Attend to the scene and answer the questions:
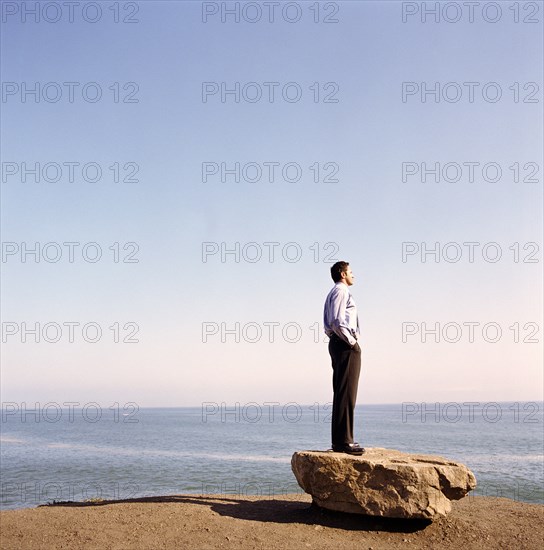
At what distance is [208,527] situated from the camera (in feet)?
26.6

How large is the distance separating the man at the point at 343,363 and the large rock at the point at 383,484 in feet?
1.80

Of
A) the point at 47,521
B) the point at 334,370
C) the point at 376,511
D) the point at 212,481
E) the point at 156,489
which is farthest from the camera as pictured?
the point at 212,481

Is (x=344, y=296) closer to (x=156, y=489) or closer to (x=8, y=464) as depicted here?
(x=156, y=489)

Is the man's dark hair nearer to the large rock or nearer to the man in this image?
the man

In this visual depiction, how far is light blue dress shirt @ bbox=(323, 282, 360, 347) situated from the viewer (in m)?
8.95

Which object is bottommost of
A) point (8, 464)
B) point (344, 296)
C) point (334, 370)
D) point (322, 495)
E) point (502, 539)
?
point (8, 464)

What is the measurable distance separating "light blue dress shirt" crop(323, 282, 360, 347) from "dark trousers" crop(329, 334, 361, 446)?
0.18 meters

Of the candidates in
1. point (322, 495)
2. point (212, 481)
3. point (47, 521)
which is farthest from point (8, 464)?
point (322, 495)

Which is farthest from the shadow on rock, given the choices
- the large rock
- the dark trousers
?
the dark trousers

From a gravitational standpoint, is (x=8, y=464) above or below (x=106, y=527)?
below

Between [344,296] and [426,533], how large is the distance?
381 cm

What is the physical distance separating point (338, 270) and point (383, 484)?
3475mm

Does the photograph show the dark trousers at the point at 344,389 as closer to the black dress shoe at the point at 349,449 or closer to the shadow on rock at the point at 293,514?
Result: the black dress shoe at the point at 349,449

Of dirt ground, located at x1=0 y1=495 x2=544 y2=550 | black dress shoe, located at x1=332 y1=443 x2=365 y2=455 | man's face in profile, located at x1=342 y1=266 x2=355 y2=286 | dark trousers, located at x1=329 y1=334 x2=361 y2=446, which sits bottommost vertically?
dirt ground, located at x1=0 y1=495 x2=544 y2=550
